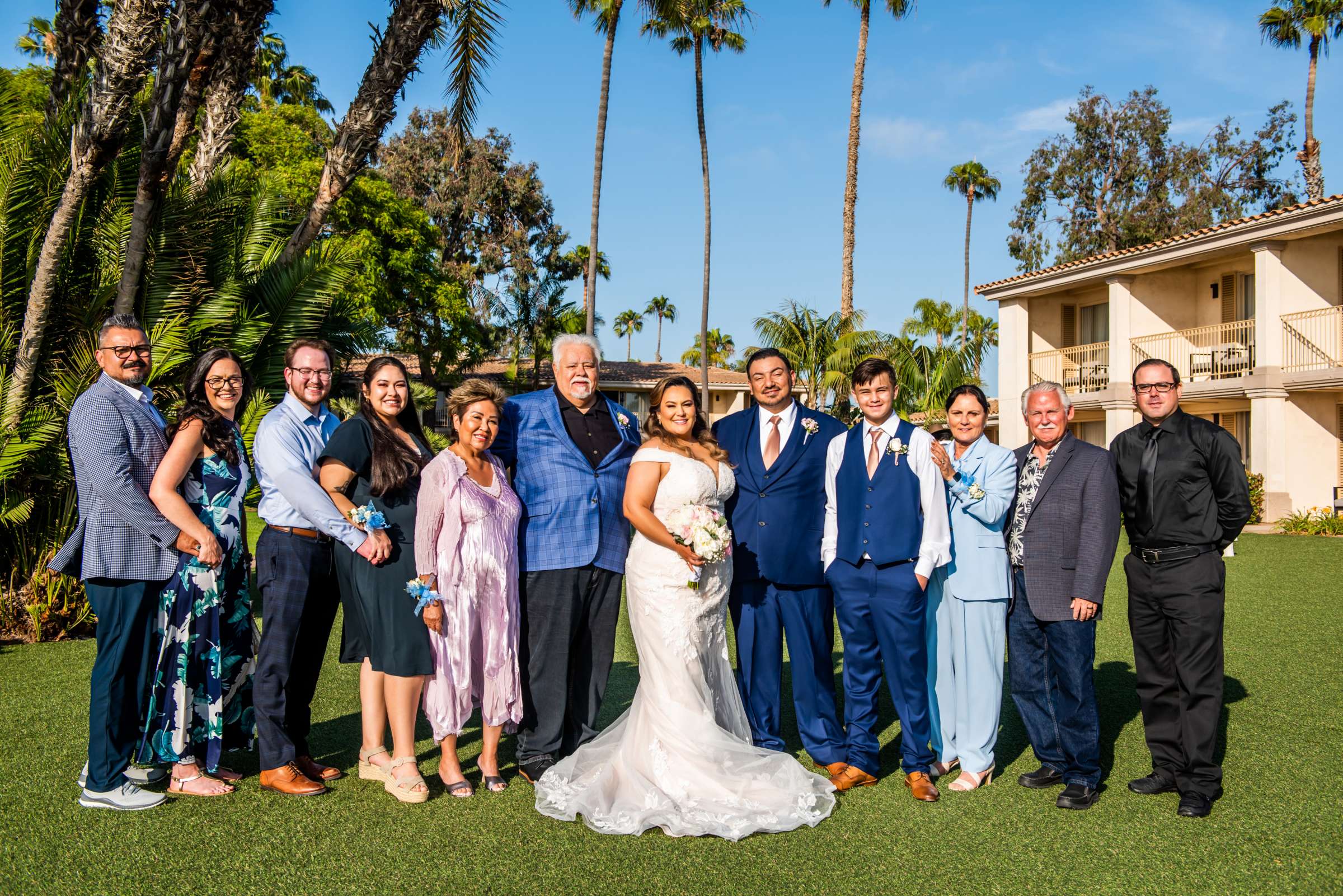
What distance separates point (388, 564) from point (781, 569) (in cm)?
213

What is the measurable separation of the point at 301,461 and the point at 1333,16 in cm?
3883

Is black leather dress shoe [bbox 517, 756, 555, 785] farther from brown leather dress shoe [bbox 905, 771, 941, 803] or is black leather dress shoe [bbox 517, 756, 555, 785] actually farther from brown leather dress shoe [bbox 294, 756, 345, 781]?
brown leather dress shoe [bbox 905, 771, 941, 803]

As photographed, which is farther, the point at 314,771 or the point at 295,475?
the point at 314,771

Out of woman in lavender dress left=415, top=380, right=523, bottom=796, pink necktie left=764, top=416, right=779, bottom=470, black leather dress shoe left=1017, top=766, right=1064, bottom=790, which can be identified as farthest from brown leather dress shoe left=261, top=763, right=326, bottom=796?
black leather dress shoe left=1017, top=766, right=1064, bottom=790

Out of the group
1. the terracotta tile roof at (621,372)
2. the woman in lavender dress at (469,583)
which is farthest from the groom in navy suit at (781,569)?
the terracotta tile roof at (621,372)

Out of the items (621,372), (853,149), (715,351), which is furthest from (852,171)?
(715,351)

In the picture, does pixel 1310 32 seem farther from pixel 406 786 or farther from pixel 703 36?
pixel 406 786

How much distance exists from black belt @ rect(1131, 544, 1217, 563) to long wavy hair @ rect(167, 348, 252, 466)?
4.85 meters

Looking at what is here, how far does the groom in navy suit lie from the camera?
5.38m

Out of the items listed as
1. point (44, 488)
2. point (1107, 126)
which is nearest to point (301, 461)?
point (44, 488)

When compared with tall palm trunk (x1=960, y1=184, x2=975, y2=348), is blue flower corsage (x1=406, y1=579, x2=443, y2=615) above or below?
below

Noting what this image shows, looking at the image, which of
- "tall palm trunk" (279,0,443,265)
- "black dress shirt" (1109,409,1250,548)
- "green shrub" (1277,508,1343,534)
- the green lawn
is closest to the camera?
the green lawn

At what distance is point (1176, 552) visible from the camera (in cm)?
493

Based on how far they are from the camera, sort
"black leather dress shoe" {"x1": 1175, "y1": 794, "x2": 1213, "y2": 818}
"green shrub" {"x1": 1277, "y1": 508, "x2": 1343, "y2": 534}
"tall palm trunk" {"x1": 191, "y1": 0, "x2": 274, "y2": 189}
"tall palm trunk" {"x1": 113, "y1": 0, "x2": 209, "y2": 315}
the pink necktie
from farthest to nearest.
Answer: "green shrub" {"x1": 1277, "y1": 508, "x2": 1343, "y2": 534} → "tall palm trunk" {"x1": 191, "y1": 0, "x2": 274, "y2": 189} → "tall palm trunk" {"x1": 113, "y1": 0, "x2": 209, "y2": 315} → the pink necktie → "black leather dress shoe" {"x1": 1175, "y1": 794, "x2": 1213, "y2": 818}
